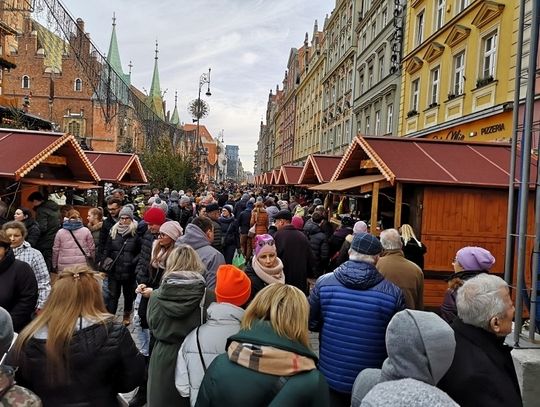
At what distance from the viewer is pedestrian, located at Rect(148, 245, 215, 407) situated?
296cm

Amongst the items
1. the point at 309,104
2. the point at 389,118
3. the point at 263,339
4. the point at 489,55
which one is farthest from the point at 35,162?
the point at 309,104

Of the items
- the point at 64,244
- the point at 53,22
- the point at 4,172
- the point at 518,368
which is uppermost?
the point at 53,22

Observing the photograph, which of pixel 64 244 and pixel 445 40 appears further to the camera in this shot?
pixel 445 40

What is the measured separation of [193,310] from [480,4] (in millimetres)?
14659

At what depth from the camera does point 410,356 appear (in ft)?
6.16

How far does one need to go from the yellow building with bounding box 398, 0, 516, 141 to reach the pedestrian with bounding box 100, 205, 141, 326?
1031 cm

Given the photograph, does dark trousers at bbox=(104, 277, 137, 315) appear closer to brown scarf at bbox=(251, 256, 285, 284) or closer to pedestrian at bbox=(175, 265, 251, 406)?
brown scarf at bbox=(251, 256, 285, 284)

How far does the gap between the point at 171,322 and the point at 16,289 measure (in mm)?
1661

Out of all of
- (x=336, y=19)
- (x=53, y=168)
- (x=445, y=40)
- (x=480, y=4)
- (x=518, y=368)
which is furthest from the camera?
(x=336, y=19)

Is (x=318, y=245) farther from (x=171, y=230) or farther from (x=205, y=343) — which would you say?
(x=205, y=343)

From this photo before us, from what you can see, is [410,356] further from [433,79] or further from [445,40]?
[433,79]

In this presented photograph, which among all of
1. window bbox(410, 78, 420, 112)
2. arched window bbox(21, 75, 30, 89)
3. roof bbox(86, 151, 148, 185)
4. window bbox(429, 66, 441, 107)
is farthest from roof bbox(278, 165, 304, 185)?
arched window bbox(21, 75, 30, 89)

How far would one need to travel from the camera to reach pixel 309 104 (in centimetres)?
5181

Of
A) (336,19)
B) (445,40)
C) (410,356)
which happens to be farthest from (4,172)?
(336,19)
